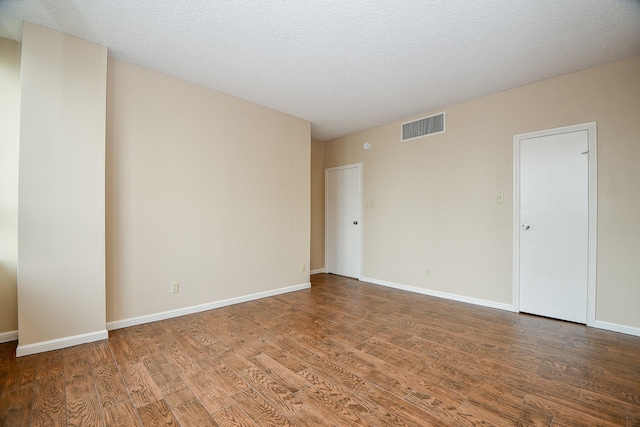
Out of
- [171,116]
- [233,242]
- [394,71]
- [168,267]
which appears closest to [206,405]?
[168,267]

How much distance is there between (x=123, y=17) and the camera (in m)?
2.23

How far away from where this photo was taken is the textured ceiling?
2.10m

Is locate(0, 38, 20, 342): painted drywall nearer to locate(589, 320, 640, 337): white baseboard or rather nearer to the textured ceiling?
the textured ceiling

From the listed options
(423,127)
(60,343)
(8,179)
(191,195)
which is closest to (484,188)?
(423,127)

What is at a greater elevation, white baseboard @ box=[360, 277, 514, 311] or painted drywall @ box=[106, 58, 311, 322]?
painted drywall @ box=[106, 58, 311, 322]

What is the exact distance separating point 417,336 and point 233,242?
2.46 meters

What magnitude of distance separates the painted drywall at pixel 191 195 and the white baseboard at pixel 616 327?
3658 millimetres

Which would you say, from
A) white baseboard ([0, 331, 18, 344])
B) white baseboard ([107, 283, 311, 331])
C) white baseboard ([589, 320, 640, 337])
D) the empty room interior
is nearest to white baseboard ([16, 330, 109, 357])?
the empty room interior

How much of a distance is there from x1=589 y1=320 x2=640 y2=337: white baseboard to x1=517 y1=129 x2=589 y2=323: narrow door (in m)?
0.11

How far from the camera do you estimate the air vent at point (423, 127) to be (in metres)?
4.08

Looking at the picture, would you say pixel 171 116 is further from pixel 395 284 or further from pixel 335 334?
pixel 395 284

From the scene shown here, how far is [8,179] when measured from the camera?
8.38 ft

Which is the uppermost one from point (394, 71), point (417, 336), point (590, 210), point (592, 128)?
point (394, 71)

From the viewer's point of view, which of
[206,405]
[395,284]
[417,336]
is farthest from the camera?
[395,284]
